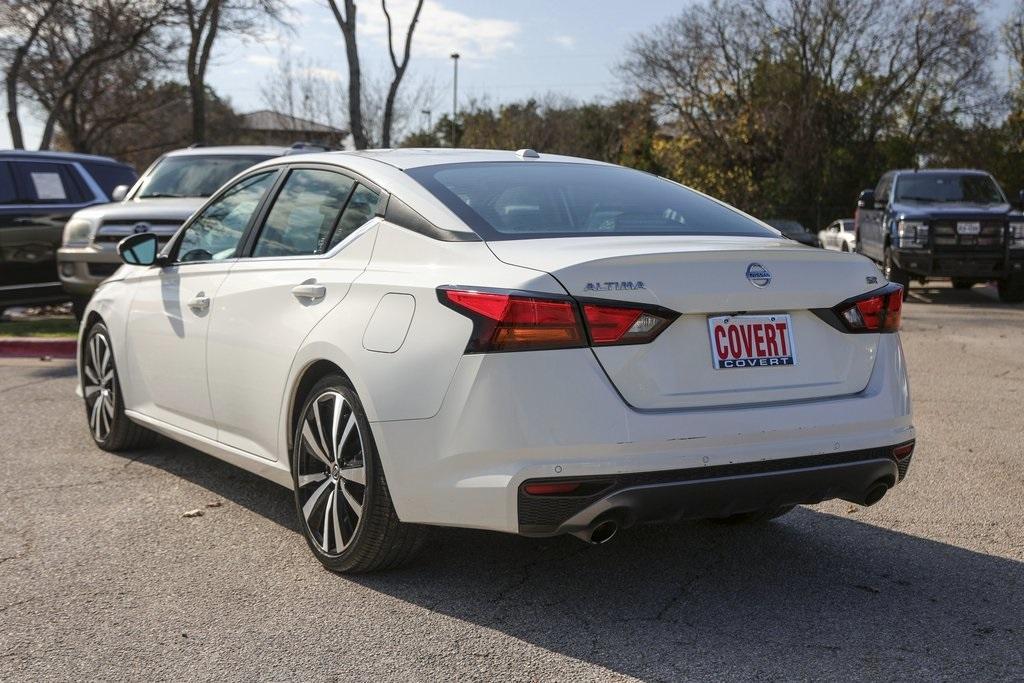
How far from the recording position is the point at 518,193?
14.9 feet

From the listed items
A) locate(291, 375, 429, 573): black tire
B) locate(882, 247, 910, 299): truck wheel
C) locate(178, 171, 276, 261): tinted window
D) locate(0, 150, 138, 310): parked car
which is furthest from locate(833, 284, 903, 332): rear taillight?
locate(882, 247, 910, 299): truck wheel

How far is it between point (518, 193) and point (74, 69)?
27.2 m

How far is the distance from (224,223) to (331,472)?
1.84m

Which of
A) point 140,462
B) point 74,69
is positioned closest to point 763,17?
point 74,69

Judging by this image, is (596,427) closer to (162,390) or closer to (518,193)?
(518,193)

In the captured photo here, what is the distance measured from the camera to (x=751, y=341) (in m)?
3.92

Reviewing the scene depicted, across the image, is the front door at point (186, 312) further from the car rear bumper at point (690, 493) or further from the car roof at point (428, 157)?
the car rear bumper at point (690, 493)

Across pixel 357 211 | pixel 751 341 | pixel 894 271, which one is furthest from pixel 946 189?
pixel 751 341

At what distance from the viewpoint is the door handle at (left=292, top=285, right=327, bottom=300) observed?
15.0ft

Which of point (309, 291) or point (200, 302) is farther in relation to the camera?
point (200, 302)

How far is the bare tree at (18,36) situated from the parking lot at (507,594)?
23266 millimetres

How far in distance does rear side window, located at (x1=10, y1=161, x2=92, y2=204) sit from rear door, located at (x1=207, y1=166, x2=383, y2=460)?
8908 millimetres

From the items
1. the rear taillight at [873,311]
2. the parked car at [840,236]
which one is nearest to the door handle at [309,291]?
the rear taillight at [873,311]

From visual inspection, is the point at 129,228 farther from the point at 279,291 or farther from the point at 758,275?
the point at 758,275
